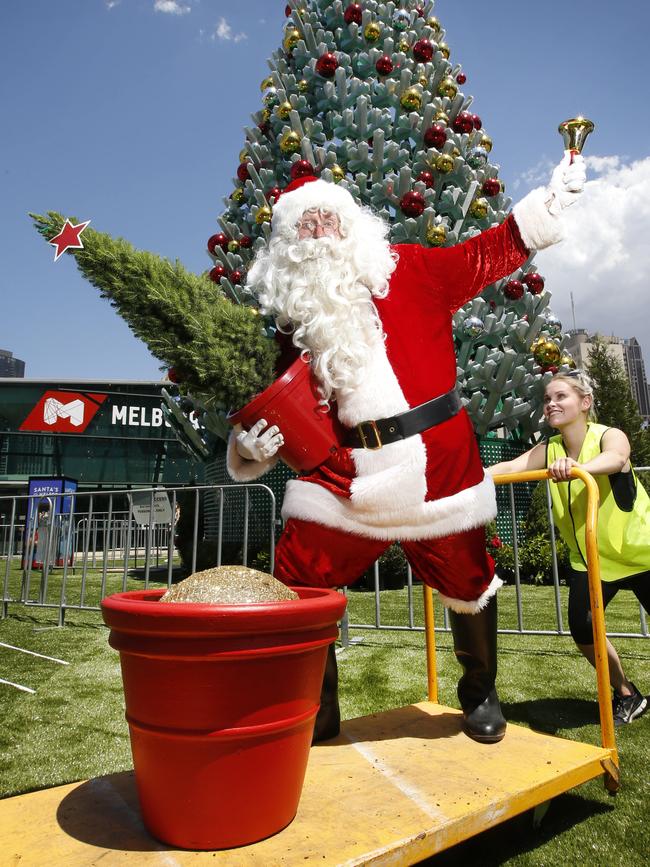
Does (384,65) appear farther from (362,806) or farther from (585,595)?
(362,806)

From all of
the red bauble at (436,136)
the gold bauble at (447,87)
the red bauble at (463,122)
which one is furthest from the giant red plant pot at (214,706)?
the gold bauble at (447,87)

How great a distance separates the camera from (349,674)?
342cm

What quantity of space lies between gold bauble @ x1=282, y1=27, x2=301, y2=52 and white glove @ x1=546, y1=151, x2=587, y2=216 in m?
6.60

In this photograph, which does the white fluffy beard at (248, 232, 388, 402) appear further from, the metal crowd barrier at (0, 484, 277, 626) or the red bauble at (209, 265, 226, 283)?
the red bauble at (209, 265, 226, 283)

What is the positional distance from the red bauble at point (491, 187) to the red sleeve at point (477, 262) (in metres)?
5.75

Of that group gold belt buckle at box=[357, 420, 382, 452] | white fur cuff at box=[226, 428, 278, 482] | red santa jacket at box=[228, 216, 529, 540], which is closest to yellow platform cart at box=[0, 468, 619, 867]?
red santa jacket at box=[228, 216, 529, 540]

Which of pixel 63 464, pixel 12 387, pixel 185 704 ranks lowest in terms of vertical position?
pixel 185 704

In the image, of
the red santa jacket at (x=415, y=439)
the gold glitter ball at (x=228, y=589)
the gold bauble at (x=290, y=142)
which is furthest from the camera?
the gold bauble at (x=290, y=142)

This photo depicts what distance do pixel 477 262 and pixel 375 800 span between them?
1.72 meters

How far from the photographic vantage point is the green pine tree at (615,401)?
1420 cm

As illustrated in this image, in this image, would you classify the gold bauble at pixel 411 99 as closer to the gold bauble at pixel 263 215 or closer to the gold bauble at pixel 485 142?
the gold bauble at pixel 485 142

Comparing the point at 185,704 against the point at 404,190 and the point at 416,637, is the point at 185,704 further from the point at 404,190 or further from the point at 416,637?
the point at 404,190

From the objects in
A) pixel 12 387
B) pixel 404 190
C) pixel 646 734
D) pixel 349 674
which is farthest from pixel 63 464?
pixel 646 734

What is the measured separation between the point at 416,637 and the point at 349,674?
1319 millimetres
